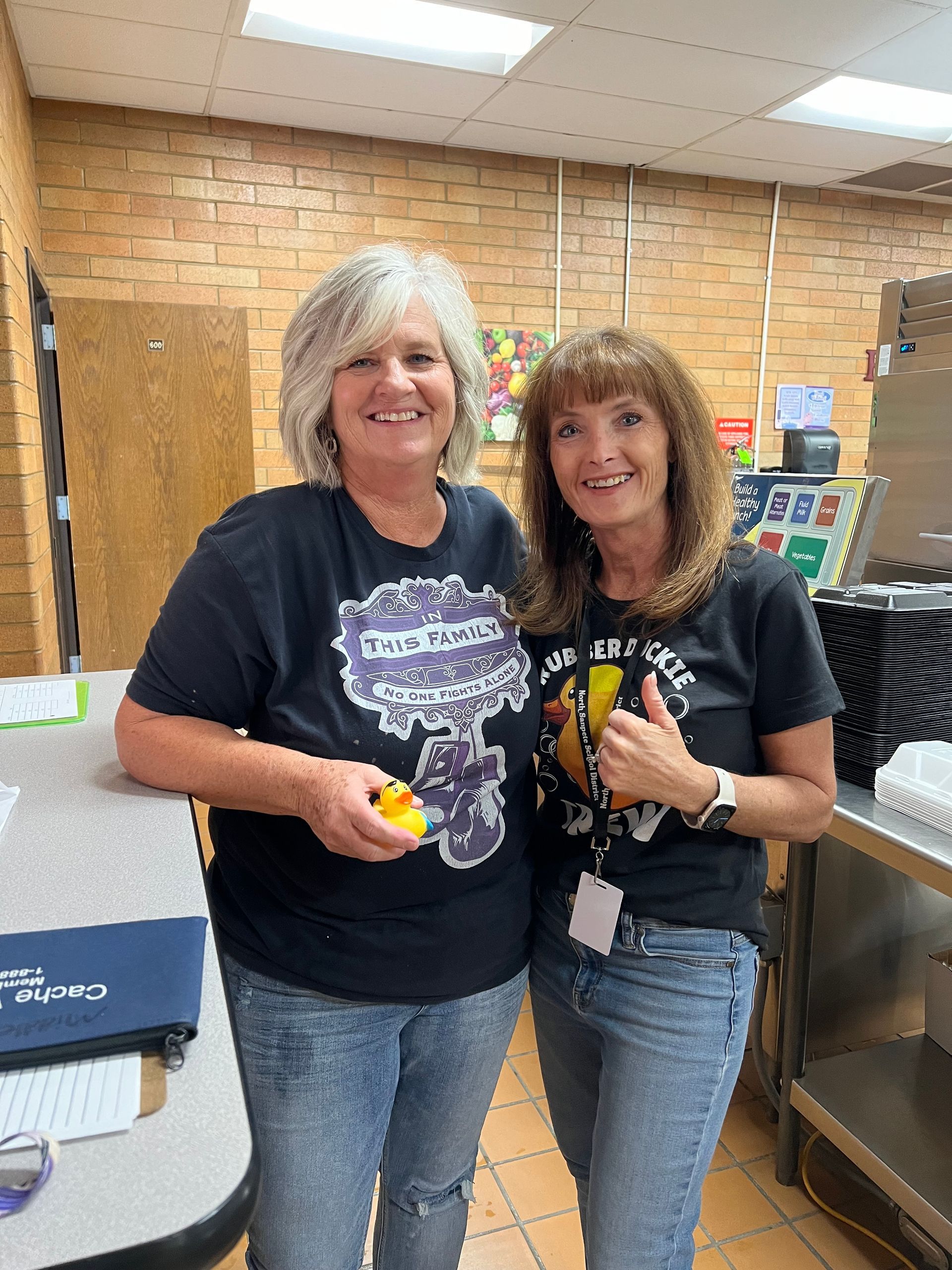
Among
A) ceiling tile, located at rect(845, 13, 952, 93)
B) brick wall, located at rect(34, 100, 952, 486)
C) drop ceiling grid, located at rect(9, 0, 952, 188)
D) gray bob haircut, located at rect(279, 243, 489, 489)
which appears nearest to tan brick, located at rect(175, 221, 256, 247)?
brick wall, located at rect(34, 100, 952, 486)

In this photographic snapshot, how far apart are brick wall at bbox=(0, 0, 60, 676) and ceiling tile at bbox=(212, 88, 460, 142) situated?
0.99 m

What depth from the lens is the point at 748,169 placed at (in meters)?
4.74

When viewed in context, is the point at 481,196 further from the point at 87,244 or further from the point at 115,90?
the point at 87,244

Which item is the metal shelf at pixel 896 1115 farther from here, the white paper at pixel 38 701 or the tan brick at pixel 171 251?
the tan brick at pixel 171 251

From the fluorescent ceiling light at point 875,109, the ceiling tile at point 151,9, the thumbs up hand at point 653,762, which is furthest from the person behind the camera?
the fluorescent ceiling light at point 875,109

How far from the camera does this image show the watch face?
Answer: 3.55 feet

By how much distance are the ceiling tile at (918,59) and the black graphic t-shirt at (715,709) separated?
10.2 feet

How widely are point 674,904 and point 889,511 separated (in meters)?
2.09

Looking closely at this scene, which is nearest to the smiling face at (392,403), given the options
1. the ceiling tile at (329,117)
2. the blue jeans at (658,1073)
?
the blue jeans at (658,1073)

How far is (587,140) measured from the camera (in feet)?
14.0

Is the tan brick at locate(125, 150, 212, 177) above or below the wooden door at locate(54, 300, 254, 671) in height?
above

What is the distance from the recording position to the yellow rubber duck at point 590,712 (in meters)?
1.22

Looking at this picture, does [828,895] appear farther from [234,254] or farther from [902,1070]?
[234,254]

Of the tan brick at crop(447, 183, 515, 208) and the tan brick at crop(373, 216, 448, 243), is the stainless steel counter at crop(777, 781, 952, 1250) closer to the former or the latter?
the tan brick at crop(373, 216, 448, 243)
